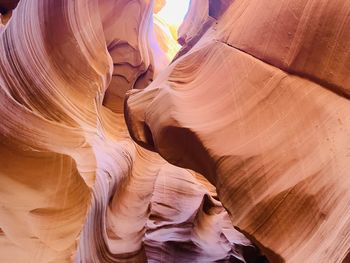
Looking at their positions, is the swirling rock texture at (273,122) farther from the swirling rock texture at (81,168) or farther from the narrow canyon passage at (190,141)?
the swirling rock texture at (81,168)

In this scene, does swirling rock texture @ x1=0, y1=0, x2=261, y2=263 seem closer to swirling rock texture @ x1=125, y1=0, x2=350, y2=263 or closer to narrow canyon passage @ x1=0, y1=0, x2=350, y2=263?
narrow canyon passage @ x1=0, y1=0, x2=350, y2=263

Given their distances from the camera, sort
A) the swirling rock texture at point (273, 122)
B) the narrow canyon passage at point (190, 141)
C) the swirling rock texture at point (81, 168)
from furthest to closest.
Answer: the swirling rock texture at point (81, 168) < the narrow canyon passage at point (190, 141) < the swirling rock texture at point (273, 122)

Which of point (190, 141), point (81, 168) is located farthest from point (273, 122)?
point (81, 168)

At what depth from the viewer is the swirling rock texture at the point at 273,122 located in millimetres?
2292

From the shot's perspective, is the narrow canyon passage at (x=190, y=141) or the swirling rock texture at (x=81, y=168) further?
the swirling rock texture at (x=81, y=168)

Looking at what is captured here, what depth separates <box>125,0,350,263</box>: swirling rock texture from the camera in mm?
2292

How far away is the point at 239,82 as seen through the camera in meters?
3.24

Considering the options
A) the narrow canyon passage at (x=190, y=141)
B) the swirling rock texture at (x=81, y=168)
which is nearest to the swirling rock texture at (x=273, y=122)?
the narrow canyon passage at (x=190, y=141)

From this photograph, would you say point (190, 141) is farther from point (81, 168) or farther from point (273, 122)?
point (81, 168)

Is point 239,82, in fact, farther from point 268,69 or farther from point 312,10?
point 312,10

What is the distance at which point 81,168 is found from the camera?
12.3 ft

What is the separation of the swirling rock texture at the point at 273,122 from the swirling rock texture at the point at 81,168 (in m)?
0.56

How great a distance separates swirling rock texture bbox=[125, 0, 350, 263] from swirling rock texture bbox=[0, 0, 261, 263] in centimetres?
56

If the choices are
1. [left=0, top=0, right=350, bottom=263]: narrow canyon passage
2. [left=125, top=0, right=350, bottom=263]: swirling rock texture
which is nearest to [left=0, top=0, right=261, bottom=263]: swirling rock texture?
[left=0, top=0, right=350, bottom=263]: narrow canyon passage
